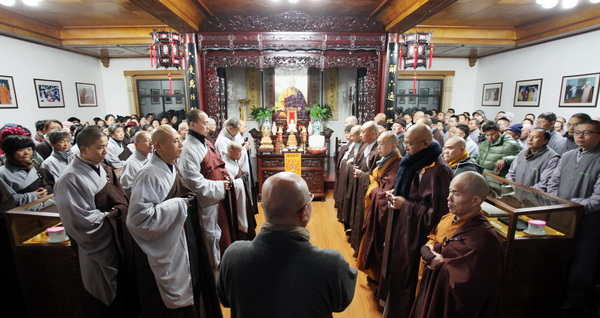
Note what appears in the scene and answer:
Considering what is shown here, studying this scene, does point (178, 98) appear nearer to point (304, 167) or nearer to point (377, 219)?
point (304, 167)

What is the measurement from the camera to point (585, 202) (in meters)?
2.51

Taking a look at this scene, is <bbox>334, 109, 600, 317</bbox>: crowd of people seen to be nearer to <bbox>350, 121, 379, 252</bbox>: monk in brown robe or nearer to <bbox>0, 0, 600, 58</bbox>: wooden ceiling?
<bbox>350, 121, 379, 252</bbox>: monk in brown robe

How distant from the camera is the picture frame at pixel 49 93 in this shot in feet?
22.9

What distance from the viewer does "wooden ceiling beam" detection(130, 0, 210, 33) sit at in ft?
13.6

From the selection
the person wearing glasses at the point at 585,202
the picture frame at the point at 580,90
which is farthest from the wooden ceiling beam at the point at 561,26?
the person wearing glasses at the point at 585,202

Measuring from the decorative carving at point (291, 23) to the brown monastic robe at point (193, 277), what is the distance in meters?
4.77

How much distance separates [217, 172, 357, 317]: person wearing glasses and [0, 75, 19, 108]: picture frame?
25.1 feet

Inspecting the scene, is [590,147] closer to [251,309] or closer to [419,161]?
[419,161]

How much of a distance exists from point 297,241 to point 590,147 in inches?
117

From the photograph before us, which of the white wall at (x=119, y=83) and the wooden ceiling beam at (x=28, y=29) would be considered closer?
the wooden ceiling beam at (x=28, y=29)

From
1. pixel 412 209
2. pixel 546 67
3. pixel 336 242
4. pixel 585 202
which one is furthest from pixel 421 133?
pixel 546 67

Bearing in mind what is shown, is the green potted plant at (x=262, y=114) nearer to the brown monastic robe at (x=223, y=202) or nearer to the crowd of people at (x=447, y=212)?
the crowd of people at (x=447, y=212)

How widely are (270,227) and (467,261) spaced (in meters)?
1.21

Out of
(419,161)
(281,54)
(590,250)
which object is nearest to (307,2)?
(281,54)
